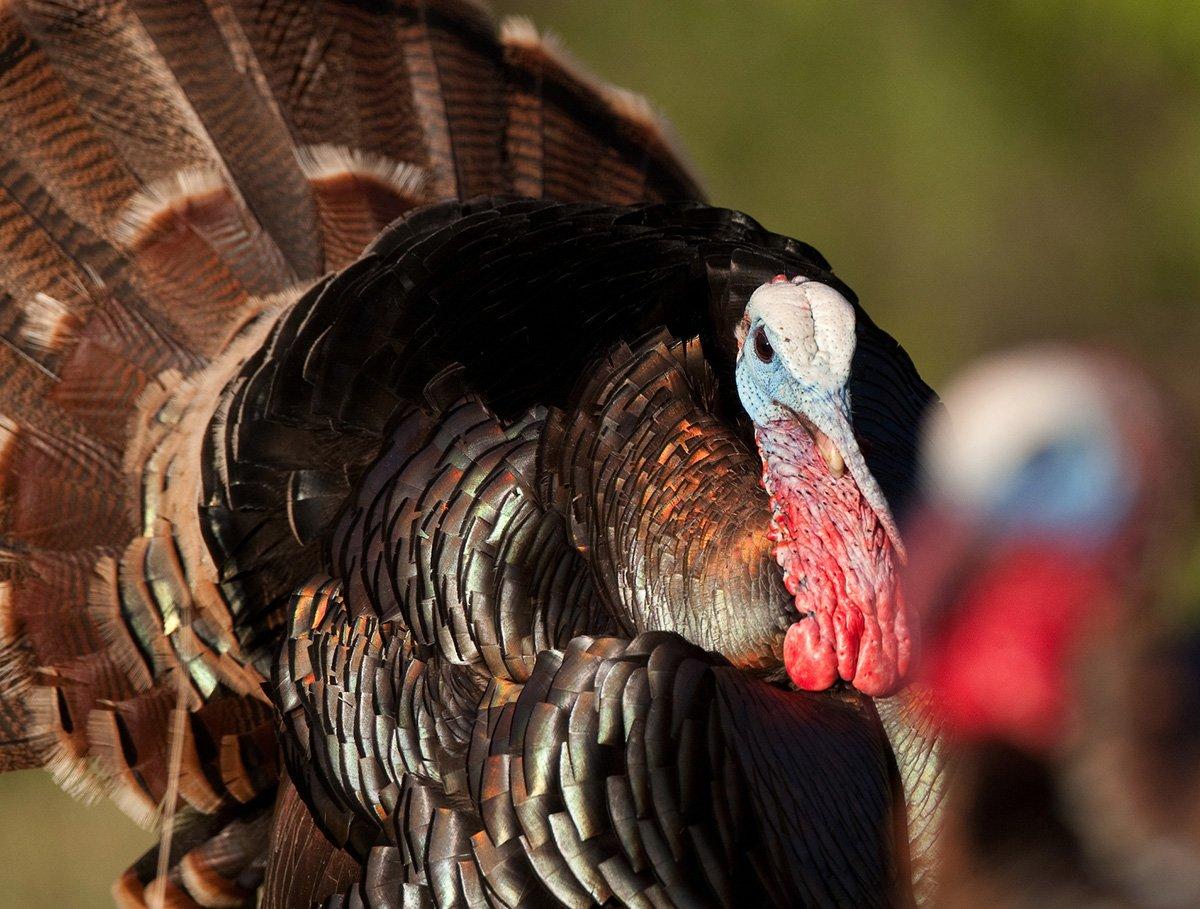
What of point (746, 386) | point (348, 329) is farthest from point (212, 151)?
point (746, 386)

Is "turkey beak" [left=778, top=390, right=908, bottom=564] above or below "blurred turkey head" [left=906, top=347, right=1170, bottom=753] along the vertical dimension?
above

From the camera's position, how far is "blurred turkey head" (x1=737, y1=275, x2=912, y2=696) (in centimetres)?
219

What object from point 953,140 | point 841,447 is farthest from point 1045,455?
point 953,140

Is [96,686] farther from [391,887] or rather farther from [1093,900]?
[1093,900]

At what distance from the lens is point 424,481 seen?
249 centimetres

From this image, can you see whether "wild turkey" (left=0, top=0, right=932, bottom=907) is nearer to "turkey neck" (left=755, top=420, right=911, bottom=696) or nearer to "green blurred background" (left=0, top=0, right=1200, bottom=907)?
"turkey neck" (left=755, top=420, right=911, bottom=696)

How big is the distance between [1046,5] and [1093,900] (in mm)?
4726

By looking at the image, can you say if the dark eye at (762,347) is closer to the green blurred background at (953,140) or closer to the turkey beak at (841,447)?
the turkey beak at (841,447)

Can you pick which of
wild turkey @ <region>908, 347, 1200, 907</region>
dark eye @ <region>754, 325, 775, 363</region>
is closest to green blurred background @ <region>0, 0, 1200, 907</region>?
dark eye @ <region>754, 325, 775, 363</region>

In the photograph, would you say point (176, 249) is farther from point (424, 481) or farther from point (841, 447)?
point (841, 447)

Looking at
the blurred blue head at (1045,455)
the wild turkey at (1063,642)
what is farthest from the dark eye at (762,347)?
the blurred blue head at (1045,455)

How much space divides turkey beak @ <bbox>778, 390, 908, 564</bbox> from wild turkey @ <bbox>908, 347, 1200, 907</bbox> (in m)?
0.72

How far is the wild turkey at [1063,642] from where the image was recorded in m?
1.24

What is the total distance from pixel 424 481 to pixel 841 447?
0.71 meters
